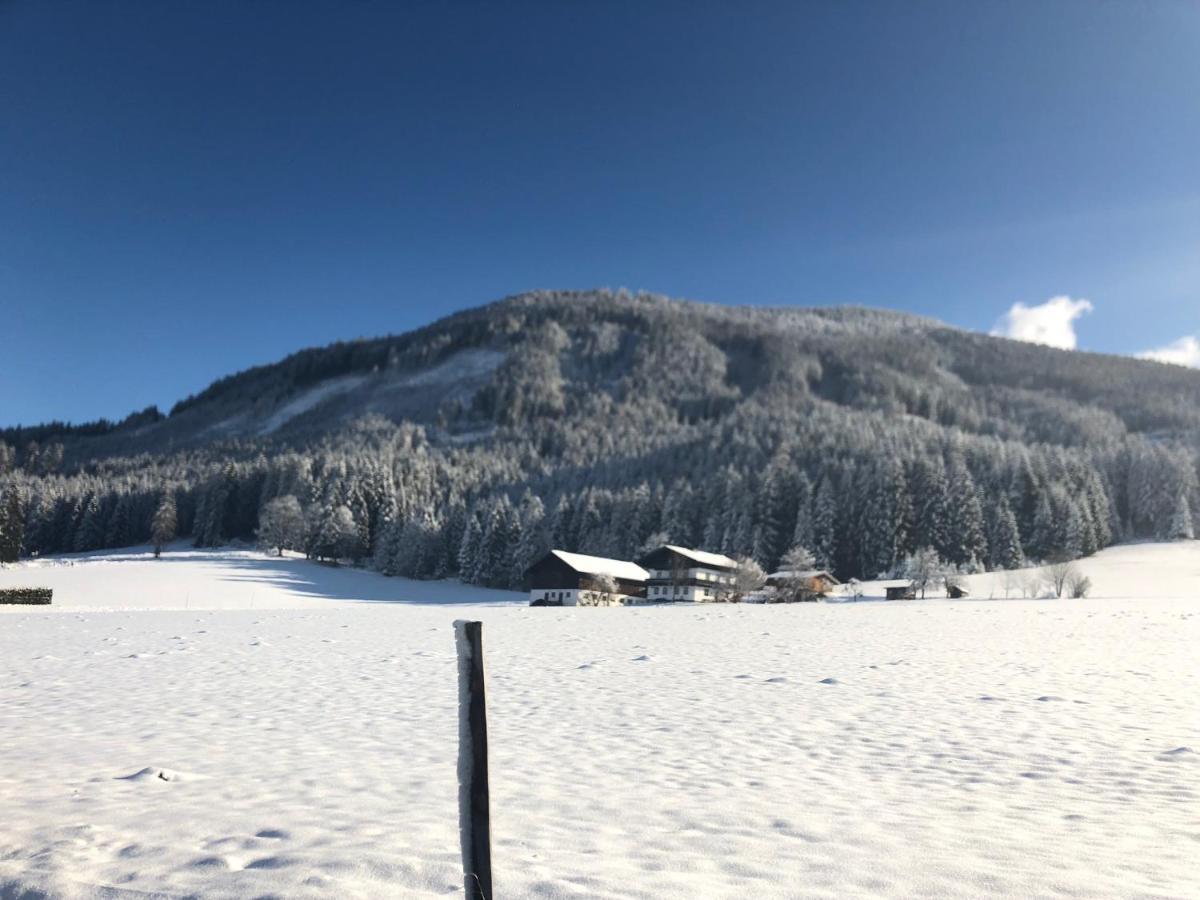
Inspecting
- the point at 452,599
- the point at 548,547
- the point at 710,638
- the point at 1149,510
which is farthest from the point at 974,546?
the point at 710,638

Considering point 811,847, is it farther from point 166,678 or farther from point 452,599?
point 452,599

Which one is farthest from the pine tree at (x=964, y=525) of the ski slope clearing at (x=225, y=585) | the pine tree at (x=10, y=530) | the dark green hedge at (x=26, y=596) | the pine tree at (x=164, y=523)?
the pine tree at (x=10, y=530)

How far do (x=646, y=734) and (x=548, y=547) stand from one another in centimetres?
8365

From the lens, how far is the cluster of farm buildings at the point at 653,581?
2793 inches

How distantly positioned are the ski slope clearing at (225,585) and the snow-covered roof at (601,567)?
6977mm

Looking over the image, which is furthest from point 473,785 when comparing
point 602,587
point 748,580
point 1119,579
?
point 1119,579

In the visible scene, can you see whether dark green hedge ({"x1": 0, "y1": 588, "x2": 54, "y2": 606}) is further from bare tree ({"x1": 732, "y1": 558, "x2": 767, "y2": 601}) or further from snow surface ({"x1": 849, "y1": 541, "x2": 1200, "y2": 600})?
snow surface ({"x1": 849, "y1": 541, "x2": 1200, "y2": 600})

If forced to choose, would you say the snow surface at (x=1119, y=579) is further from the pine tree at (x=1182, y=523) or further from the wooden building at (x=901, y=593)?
the pine tree at (x=1182, y=523)

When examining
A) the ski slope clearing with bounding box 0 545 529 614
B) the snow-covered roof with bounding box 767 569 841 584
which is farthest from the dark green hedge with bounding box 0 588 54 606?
the snow-covered roof with bounding box 767 569 841 584

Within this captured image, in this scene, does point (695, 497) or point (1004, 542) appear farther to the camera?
point (695, 497)

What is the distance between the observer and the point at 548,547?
92875 millimetres

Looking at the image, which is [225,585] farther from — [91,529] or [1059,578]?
[1059,578]

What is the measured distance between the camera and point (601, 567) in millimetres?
78562

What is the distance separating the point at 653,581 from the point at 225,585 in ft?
148
